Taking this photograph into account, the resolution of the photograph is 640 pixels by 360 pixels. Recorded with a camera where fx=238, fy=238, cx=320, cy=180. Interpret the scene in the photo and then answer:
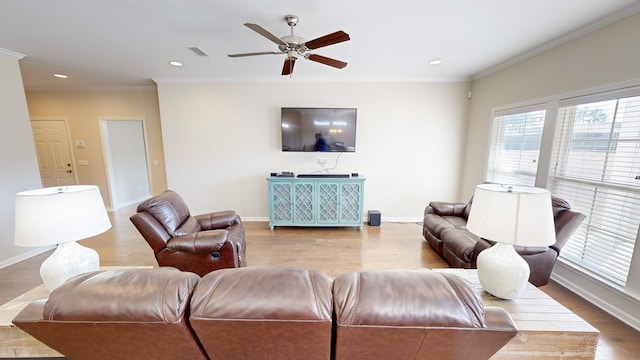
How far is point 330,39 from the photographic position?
2033 mm

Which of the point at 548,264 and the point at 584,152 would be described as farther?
the point at 584,152

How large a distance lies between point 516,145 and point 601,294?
189 cm

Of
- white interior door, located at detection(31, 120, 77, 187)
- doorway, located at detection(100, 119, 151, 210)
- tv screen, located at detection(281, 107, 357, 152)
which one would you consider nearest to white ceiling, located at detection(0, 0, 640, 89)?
tv screen, located at detection(281, 107, 357, 152)

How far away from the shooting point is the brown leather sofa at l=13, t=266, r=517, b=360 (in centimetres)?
75

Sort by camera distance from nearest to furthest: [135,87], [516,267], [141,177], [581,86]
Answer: [516,267], [581,86], [135,87], [141,177]

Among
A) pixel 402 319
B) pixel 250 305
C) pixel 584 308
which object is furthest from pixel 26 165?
pixel 584 308

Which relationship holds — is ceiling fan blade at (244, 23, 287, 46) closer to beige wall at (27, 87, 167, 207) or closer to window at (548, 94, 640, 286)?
window at (548, 94, 640, 286)

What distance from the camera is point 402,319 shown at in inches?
29.2

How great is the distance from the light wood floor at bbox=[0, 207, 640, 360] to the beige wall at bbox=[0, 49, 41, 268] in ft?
1.00

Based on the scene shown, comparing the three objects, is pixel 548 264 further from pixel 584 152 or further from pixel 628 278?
pixel 584 152

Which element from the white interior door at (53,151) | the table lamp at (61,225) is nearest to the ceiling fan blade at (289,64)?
Answer: the table lamp at (61,225)

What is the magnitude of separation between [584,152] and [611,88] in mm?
618

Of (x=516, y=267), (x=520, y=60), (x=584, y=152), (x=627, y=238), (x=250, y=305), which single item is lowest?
(x=627, y=238)

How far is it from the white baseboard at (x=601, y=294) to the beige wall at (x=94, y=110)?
6631 millimetres
